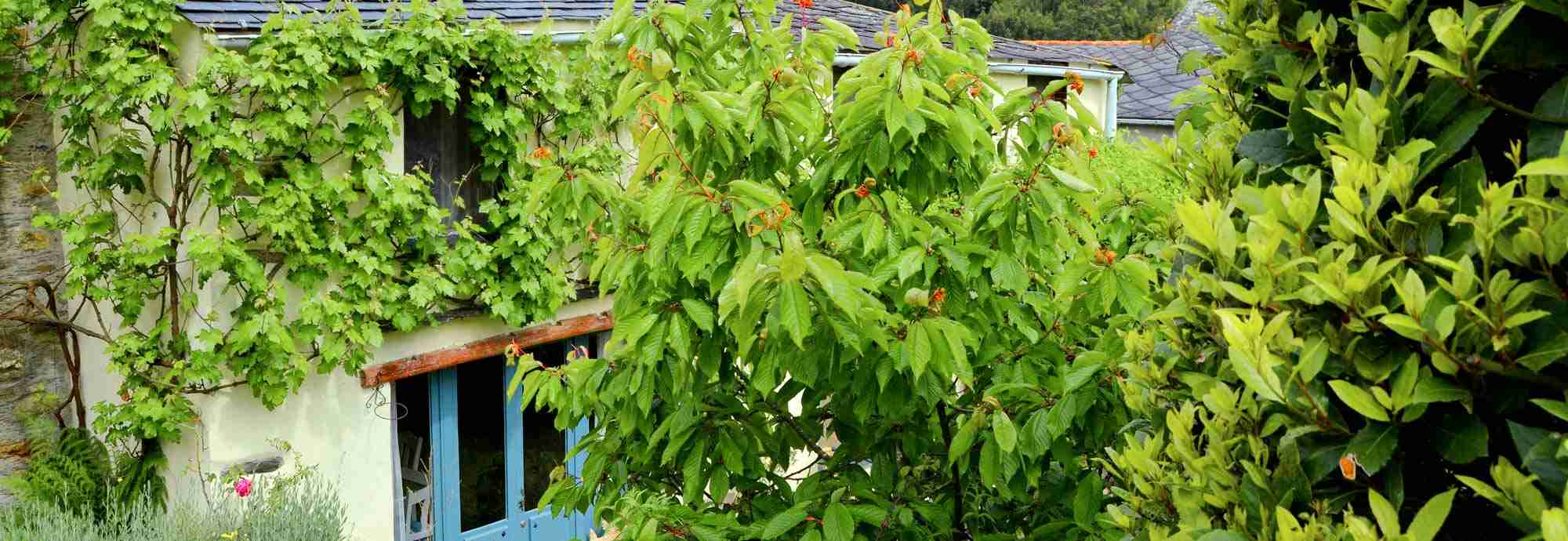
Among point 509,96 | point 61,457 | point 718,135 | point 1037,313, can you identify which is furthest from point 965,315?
point 61,457

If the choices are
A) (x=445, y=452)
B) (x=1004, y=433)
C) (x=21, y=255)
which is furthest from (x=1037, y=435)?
(x=21, y=255)

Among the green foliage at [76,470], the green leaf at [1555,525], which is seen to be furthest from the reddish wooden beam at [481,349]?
the green leaf at [1555,525]

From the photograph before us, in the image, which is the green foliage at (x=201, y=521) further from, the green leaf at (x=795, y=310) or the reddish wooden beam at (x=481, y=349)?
the green leaf at (x=795, y=310)

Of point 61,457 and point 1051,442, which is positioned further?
point 61,457

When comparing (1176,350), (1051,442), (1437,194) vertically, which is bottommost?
(1051,442)

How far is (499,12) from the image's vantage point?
7.93m

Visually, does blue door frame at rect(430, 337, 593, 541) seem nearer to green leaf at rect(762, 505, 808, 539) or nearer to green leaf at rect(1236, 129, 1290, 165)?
green leaf at rect(762, 505, 808, 539)

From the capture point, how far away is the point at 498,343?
26.7ft

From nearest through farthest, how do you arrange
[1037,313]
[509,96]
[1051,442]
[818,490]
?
[1051,442]
[818,490]
[1037,313]
[509,96]

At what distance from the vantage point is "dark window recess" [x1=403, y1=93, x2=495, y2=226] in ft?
25.2

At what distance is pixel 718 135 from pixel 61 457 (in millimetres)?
5659

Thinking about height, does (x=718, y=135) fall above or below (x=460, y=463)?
above

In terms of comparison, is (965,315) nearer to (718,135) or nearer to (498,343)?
(718,135)

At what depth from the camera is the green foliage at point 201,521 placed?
6.12 meters
